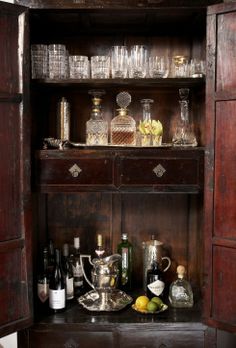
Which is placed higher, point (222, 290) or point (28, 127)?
point (28, 127)

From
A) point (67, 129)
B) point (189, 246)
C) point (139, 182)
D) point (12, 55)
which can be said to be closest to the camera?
point (12, 55)

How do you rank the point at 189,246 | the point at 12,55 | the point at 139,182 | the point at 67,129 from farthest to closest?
the point at 189,246, the point at 67,129, the point at 139,182, the point at 12,55

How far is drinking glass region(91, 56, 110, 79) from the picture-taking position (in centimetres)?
204

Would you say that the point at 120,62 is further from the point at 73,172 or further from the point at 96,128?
the point at 73,172

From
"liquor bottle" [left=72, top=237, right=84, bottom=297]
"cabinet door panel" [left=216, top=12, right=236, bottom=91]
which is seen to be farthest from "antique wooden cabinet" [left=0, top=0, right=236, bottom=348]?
"liquor bottle" [left=72, top=237, right=84, bottom=297]

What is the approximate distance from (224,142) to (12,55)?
98 centimetres

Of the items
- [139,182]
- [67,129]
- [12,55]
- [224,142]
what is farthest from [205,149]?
[12,55]

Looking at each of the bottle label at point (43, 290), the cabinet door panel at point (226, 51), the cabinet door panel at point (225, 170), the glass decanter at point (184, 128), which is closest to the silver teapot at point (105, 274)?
the bottle label at point (43, 290)

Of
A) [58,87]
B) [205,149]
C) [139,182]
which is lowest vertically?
[139,182]

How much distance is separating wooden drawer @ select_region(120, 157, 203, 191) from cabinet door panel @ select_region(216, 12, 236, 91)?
39 cm

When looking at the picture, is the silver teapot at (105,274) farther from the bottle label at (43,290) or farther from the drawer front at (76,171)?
the drawer front at (76,171)

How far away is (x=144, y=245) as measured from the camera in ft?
7.52

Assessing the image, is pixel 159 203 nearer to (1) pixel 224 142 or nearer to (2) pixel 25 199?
(1) pixel 224 142

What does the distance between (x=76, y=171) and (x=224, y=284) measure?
32.8 inches
